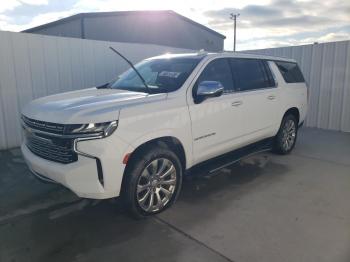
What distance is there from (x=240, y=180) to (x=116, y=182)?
2.27 meters

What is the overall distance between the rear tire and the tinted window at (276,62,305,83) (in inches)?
27.3

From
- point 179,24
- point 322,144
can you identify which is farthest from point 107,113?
point 179,24

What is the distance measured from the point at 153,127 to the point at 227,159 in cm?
153

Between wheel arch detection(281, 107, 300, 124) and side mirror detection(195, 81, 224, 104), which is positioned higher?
side mirror detection(195, 81, 224, 104)

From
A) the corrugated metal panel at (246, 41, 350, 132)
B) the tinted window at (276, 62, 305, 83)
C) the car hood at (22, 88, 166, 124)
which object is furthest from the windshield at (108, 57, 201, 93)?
the corrugated metal panel at (246, 41, 350, 132)

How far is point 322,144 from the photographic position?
672 centimetres

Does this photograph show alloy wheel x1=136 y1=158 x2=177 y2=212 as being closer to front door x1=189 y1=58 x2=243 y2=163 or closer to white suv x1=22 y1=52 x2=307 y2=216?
white suv x1=22 y1=52 x2=307 y2=216

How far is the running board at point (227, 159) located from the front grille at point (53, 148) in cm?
155

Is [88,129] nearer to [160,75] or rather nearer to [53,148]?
[53,148]

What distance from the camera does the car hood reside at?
9.19ft

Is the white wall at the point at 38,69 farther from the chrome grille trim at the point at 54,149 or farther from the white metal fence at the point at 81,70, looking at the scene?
the chrome grille trim at the point at 54,149

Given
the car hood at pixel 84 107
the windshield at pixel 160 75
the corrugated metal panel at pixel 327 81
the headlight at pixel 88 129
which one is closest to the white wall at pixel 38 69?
the windshield at pixel 160 75

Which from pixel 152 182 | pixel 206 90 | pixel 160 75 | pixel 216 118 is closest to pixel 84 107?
pixel 152 182

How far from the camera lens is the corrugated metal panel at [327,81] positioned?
779 centimetres
